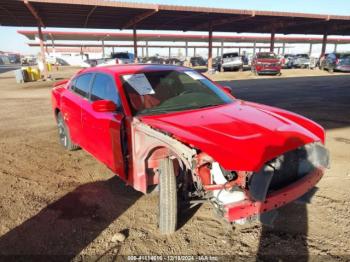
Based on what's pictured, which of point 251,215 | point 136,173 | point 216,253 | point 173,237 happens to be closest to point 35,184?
point 136,173

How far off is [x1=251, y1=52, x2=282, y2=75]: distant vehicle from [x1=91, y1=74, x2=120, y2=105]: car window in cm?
2085

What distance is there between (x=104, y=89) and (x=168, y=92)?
0.88 metres

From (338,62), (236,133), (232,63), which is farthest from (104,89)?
(232,63)

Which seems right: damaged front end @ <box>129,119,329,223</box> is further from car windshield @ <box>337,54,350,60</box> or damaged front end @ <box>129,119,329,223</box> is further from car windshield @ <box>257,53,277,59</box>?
car windshield @ <box>337,54,350,60</box>

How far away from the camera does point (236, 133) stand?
2678 millimetres

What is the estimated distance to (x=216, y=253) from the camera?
8.93 feet

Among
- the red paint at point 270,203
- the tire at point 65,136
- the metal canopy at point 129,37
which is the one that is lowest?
the tire at point 65,136

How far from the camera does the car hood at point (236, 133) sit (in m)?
2.36

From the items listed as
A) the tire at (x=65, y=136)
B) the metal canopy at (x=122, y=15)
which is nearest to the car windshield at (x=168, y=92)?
the tire at (x=65, y=136)

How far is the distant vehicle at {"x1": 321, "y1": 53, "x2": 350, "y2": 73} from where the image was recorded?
24406 millimetres

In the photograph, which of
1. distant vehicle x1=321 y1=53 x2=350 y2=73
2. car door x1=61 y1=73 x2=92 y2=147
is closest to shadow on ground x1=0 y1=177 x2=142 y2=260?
car door x1=61 y1=73 x2=92 y2=147

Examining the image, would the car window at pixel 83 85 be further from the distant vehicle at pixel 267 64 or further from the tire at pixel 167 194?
the distant vehicle at pixel 267 64

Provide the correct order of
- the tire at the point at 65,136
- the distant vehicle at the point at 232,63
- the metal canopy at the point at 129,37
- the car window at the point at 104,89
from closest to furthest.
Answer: the car window at the point at 104,89
the tire at the point at 65,136
the distant vehicle at the point at 232,63
the metal canopy at the point at 129,37

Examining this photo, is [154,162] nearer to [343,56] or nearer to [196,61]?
[343,56]
